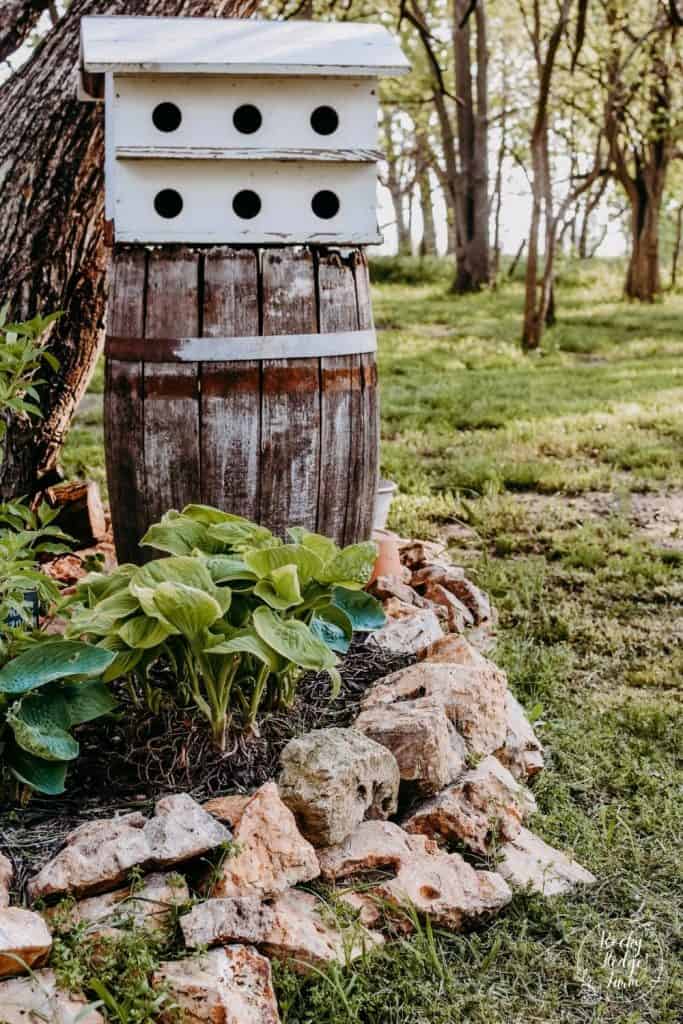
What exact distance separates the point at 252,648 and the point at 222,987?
60 centimetres

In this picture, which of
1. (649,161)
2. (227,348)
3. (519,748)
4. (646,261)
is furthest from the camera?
(649,161)

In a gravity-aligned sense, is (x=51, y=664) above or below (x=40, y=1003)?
above

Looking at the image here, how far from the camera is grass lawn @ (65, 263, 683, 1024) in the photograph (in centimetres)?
204

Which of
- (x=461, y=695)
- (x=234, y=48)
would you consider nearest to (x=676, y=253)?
(x=234, y=48)

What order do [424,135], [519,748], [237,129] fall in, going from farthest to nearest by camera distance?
[424,135] → [237,129] → [519,748]

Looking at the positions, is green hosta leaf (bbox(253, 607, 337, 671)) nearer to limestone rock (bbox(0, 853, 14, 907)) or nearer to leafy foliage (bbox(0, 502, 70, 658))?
leafy foliage (bbox(0, 502, 70, 658))

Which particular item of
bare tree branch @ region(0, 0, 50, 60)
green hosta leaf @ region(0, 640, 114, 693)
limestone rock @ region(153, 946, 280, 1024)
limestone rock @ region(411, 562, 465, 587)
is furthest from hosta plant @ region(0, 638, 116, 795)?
bare tree branch @ region(0, 0, 50, 60)

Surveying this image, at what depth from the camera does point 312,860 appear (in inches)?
82.4

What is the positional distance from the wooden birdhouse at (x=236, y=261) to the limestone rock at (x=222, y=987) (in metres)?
1.42

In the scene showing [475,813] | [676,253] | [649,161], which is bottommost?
[475,813]

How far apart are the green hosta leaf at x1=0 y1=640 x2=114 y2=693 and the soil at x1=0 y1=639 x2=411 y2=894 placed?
219 millimetres

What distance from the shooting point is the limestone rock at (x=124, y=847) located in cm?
193

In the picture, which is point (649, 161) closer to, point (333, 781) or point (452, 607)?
point (452, 607)

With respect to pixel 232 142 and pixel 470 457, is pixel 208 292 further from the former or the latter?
pixel 470 457
